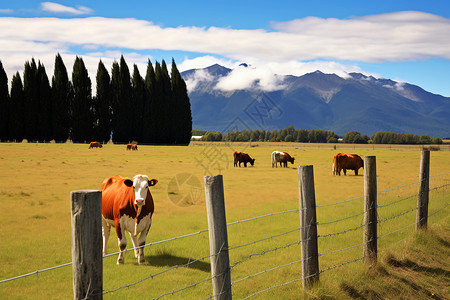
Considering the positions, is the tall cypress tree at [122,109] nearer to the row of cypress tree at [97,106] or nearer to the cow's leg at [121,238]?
the row of cypress tree at [97,106]

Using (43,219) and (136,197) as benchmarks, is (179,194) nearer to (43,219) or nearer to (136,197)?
(43,219)

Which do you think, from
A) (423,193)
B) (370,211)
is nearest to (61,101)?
(423,193)

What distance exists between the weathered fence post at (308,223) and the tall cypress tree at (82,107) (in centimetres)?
6032

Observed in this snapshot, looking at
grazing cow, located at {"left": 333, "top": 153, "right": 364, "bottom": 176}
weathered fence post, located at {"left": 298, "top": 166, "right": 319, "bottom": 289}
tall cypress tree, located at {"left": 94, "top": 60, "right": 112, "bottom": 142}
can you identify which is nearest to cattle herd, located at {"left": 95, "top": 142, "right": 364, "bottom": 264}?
weathered fence post, located at {"left": 298, "top": 166, "right": 319, "bottom": 289}

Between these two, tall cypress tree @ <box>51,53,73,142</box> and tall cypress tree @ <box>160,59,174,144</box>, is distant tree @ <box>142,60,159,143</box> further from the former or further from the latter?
tall cypress tree @ <box>51,53,73,142</box>

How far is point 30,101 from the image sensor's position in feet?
195

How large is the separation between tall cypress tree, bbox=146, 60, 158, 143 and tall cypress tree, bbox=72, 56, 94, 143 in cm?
794

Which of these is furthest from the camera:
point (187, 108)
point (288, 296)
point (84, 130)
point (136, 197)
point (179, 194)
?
point (187, 108)

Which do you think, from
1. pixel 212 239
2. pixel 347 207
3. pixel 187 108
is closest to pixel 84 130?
pixel 187 108

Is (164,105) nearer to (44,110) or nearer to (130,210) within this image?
(44,110)

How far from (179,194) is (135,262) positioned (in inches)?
356

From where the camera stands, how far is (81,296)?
327 centimetres

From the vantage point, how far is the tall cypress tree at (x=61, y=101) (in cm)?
6069

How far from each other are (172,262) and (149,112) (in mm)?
59469
